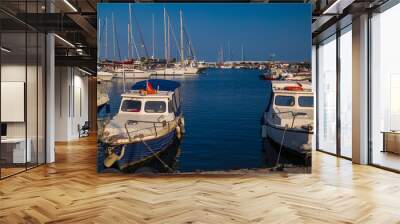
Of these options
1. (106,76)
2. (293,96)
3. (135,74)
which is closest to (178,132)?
(135,74)

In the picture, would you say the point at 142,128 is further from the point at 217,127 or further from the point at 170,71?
the point at 217,127

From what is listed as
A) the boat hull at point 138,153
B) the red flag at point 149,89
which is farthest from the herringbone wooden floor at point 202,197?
the red flag at point 149,89

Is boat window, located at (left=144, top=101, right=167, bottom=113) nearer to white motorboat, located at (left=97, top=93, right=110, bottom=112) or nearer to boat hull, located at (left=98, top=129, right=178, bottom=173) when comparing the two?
boat hull, located at (left=98, top=129, right=178, bottom=173)

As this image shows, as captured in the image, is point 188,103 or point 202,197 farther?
point 188,103

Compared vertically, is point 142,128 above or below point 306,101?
below

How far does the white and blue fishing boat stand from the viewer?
6.89m

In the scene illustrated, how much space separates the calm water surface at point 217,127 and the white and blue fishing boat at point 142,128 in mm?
216

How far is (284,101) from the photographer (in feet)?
23.0

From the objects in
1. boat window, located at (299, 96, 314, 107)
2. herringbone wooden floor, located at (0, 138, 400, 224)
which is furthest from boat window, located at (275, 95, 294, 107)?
herringbone wooden floor, located at (0, 138, 400, 224)

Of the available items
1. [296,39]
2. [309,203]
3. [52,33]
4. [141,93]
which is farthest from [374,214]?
[52,33]

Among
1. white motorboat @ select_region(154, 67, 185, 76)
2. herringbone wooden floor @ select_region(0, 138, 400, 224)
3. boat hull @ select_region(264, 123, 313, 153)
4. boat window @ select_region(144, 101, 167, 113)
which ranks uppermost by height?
white motorboat @ select_region(154, 67, 185, 76)

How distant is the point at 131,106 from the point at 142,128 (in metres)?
0.43

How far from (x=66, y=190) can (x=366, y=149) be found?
605cm

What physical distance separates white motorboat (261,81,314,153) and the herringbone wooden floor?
619 mm
